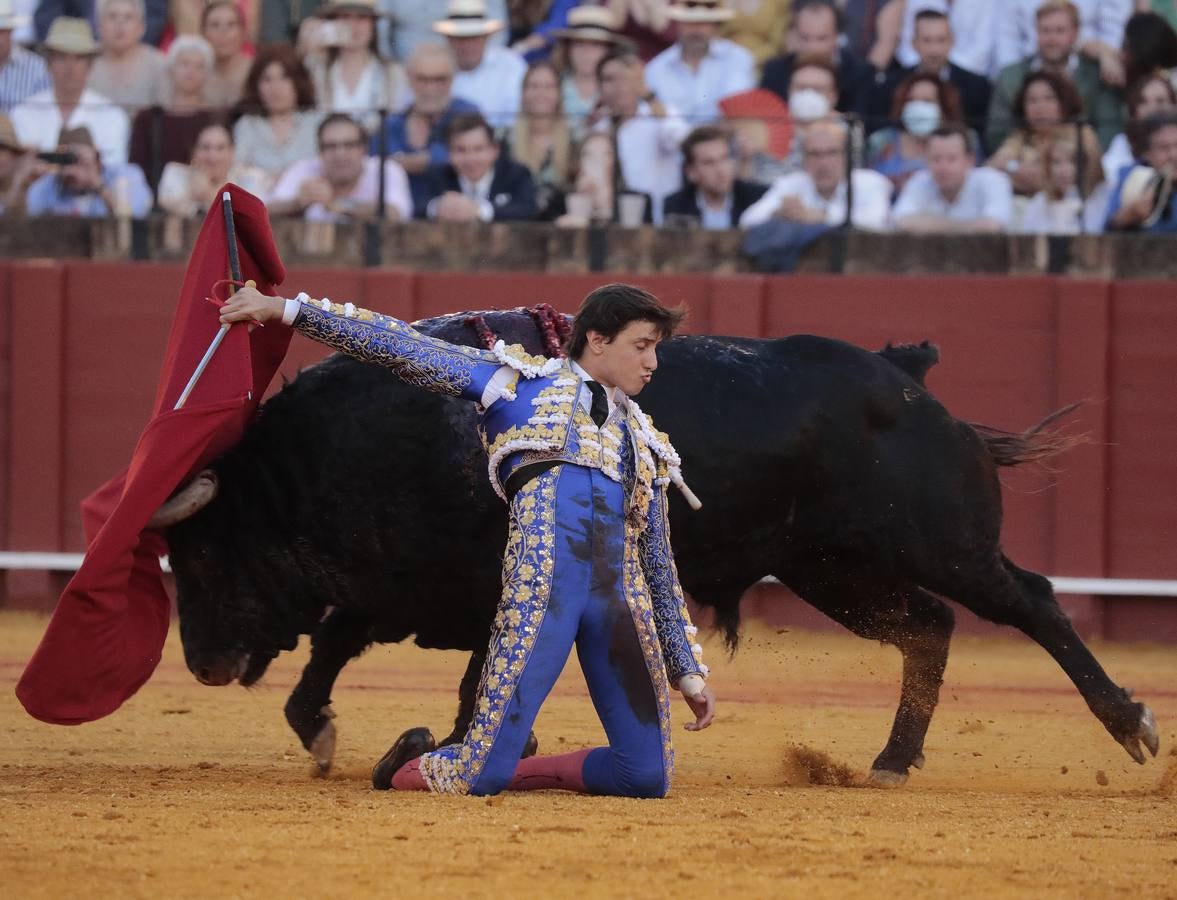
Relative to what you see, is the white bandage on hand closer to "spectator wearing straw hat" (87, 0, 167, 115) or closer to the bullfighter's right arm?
the bullfighter's right arm

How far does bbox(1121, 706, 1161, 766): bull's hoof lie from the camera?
485 cm

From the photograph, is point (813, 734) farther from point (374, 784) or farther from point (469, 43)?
point (469, 43)

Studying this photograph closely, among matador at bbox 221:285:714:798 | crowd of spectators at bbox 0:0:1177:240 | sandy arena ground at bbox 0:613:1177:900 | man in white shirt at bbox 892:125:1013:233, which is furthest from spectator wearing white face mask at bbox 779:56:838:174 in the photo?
matador at bbox 221:285:714:798

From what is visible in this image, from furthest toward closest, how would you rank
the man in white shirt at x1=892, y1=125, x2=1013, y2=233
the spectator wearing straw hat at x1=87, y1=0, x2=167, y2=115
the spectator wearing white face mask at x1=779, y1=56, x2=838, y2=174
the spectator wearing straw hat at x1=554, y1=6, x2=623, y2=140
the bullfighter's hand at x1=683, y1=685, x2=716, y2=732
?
the spectator wearing straw hat at x1=87, y1=0, x2=167, y2=115 < the spectator wearing straw hat at x1=554, y1=6, x2=623, y2=140 < the spectator wearing white face mask at x1=779, y1=56, x2=838, y2=174 < the man in white shirt at x1=892, y1=125, x2=1013, y2=233 < the bullfighter's hand at x1=683, y1=685, x2=716, y2=732

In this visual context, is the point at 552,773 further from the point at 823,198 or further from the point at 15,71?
the point at 15,71

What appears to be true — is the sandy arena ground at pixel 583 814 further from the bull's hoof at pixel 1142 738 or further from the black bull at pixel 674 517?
the black bull at pixel 674 517

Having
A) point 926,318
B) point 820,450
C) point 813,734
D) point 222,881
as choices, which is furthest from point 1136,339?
point 222,881

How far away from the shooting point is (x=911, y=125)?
8234mm

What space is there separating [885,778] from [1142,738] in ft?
2.24

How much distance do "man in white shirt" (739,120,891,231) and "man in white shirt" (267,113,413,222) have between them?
5.34 ft

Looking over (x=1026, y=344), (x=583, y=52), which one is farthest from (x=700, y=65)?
(x=1026, y=344)

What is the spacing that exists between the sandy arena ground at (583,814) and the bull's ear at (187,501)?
63 centimetres

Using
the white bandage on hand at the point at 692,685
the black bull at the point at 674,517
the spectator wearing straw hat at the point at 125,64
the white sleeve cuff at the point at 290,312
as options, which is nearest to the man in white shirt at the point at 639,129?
the spectator wearing straw hat at the point at 125,64

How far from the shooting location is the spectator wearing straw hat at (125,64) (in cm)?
897
